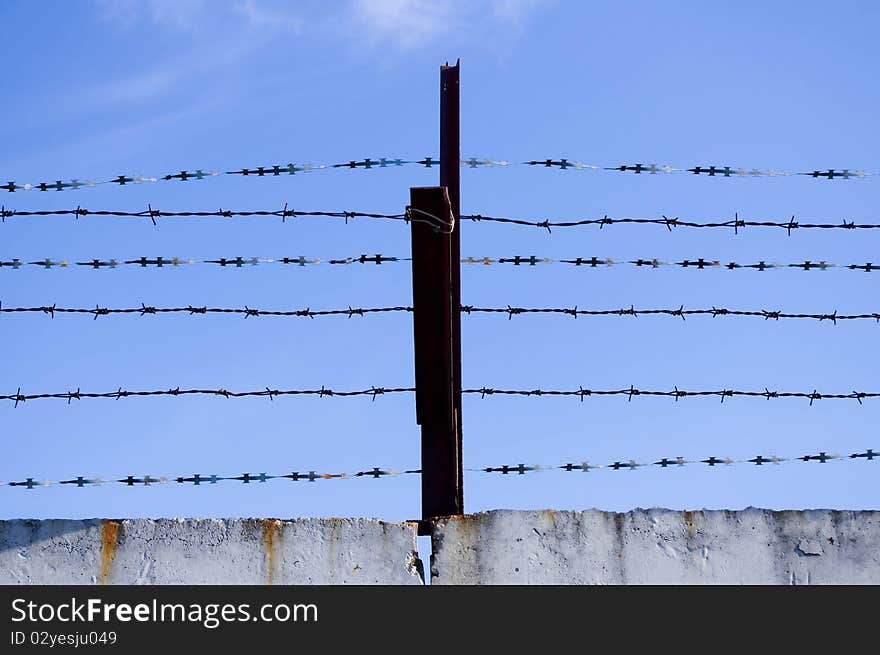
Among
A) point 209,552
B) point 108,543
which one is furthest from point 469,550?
point 108,543

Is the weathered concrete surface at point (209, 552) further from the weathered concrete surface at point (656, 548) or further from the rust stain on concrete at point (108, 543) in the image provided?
the weathered concrete surface at point (656, 548)

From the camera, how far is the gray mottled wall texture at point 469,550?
4.77 meters

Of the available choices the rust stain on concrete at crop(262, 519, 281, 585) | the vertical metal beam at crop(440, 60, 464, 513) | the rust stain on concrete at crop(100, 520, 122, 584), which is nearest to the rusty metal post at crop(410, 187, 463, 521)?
the vertical metal beam at crop(440, 60, 464, 513)

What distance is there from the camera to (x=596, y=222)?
5.01 metres

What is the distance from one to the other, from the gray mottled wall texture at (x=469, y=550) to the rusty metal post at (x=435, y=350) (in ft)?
0.49

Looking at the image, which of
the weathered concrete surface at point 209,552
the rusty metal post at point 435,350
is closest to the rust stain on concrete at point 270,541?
the weathered concrete surface at point 209,552

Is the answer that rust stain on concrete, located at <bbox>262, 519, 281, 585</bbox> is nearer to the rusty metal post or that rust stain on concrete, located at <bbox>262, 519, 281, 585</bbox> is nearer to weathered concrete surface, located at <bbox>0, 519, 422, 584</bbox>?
weathered concrete surface, located at <bbox>0, 519, 422, 584</bbox>

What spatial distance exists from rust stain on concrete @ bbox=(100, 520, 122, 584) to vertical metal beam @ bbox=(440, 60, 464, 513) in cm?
121

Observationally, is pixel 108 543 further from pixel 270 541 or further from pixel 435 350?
pixel 435 350

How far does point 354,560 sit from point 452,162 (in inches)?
57.0

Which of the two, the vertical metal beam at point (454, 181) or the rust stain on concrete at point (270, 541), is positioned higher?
the vertical metal beam at point (454, 181)
